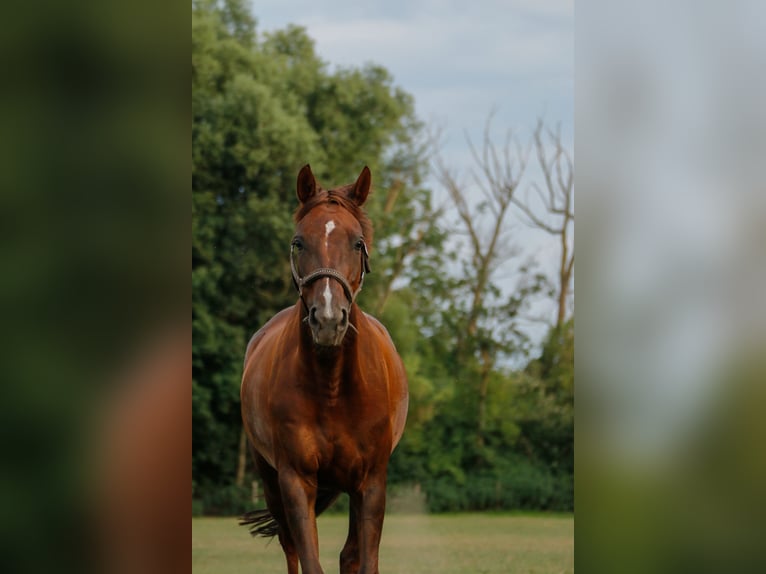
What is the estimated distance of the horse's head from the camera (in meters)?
4.78

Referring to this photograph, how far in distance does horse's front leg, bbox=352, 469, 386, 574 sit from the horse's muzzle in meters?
1.07

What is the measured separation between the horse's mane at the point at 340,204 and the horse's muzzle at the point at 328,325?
0.64 m

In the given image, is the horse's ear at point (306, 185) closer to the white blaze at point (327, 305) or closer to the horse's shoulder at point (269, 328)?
the white blaze at point (327, 305)

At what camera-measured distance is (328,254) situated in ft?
16.1

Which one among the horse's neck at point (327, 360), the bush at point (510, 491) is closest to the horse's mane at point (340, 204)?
the horse's neck at point (327, 360)

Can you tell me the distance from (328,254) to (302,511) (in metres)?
1.47

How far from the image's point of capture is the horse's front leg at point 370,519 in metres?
5.40

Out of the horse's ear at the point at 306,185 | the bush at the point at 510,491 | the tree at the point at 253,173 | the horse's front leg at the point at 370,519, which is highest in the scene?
the tree at the point at 253,173
